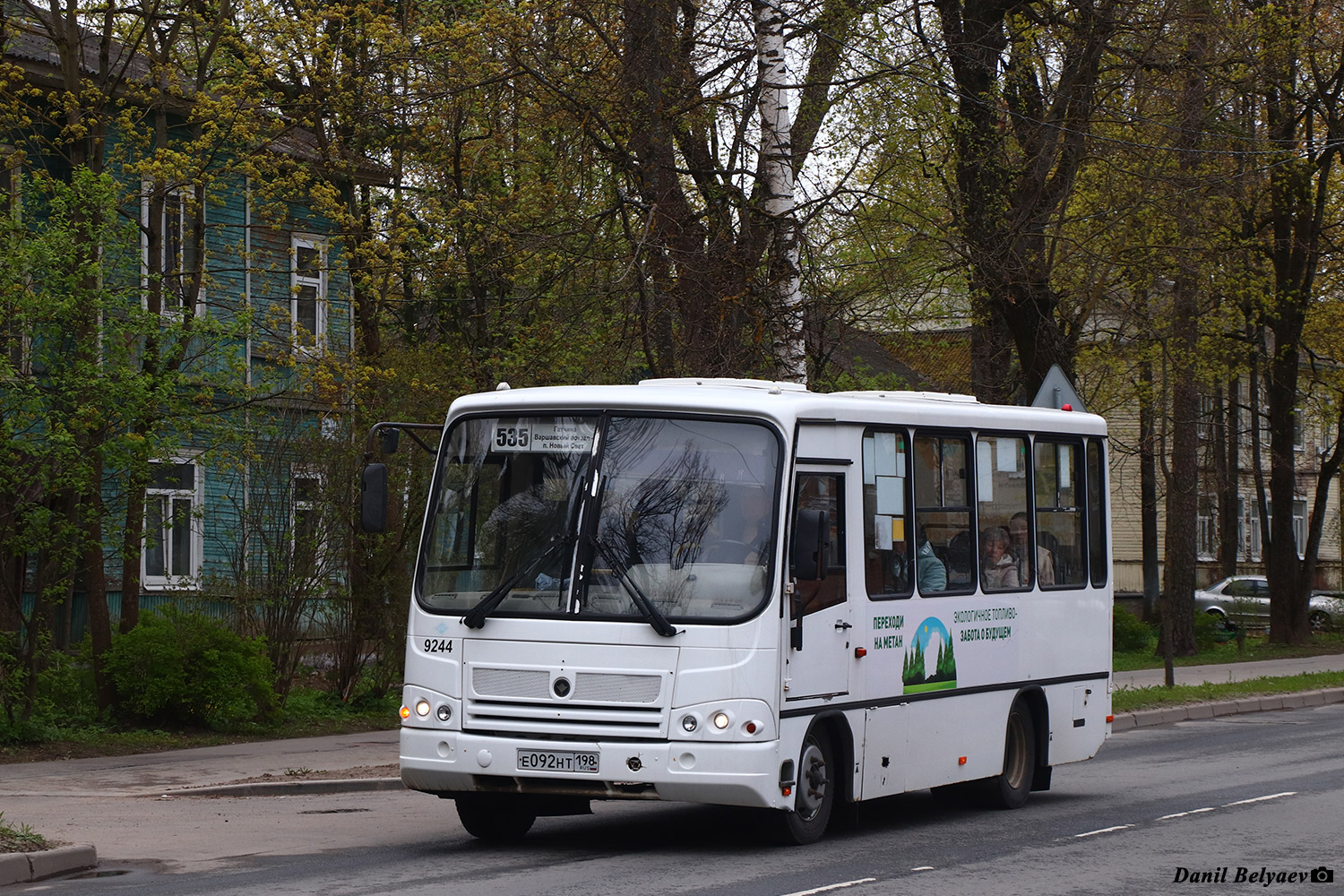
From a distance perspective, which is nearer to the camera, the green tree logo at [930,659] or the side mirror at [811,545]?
the side mirror at [811,545]

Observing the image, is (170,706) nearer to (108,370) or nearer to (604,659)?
(108,370)

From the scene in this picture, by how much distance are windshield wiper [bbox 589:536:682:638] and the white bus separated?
0.01 meters

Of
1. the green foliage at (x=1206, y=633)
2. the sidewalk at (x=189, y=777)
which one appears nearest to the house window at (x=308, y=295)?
the sidewalk at (x=189, y=777)

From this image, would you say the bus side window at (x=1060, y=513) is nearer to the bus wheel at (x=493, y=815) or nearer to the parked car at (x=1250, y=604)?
the bus wheel at (x=493, y=815)

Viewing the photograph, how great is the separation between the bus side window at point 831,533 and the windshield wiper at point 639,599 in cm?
87

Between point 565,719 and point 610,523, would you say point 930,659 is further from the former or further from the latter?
point 565,719

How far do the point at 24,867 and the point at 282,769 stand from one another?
19.9ft

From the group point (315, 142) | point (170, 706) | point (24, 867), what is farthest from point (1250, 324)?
point (24, 867)

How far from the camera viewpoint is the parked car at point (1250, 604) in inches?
1625

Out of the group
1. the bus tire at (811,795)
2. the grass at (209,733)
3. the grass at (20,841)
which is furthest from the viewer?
the grass at (209,733)

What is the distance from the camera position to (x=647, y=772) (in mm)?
9742

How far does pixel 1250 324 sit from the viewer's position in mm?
36188

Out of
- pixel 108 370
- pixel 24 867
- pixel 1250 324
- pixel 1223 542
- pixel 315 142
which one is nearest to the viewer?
pixel 24 867

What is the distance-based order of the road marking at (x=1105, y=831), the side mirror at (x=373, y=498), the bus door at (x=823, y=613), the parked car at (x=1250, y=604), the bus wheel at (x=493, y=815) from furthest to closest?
the parked car at (x=1250, y=604)
the road marking at (x=1105, y=831)
the bus wheel at (x=493, y=815)
the side mirror at (x=373, y=498)
the bus door at (x=823, y=613)
